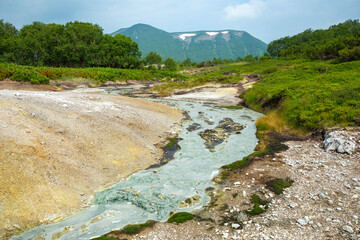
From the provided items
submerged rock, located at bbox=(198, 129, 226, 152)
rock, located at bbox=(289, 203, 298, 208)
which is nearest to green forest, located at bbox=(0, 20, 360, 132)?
submerged rock, located at bbox=(198, 129, 226, 152)

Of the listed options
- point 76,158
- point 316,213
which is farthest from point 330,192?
point 76,158

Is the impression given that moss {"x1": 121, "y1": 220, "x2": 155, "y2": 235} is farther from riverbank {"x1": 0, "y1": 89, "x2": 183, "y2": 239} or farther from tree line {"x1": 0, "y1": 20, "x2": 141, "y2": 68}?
tree line {"x1": 0, "y1": 20, "x2": 141, "y2": 68}

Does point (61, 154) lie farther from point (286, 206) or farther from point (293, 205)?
point (293, 205)

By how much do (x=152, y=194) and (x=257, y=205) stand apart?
522 cm

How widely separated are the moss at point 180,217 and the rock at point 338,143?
12.7 m

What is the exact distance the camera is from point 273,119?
25344mm

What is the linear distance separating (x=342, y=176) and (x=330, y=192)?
2307 millimetres

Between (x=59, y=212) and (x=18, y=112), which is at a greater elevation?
(x=18, y=112)

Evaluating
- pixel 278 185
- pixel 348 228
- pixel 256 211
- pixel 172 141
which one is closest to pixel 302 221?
pixel 348 228

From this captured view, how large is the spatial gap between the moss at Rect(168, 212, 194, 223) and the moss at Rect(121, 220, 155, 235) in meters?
0.85

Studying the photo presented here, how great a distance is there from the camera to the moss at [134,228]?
8.53 m

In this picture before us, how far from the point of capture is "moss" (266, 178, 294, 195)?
1139cm

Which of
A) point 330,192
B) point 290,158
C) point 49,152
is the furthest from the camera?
point 290,158

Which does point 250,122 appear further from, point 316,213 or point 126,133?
point 316,213
